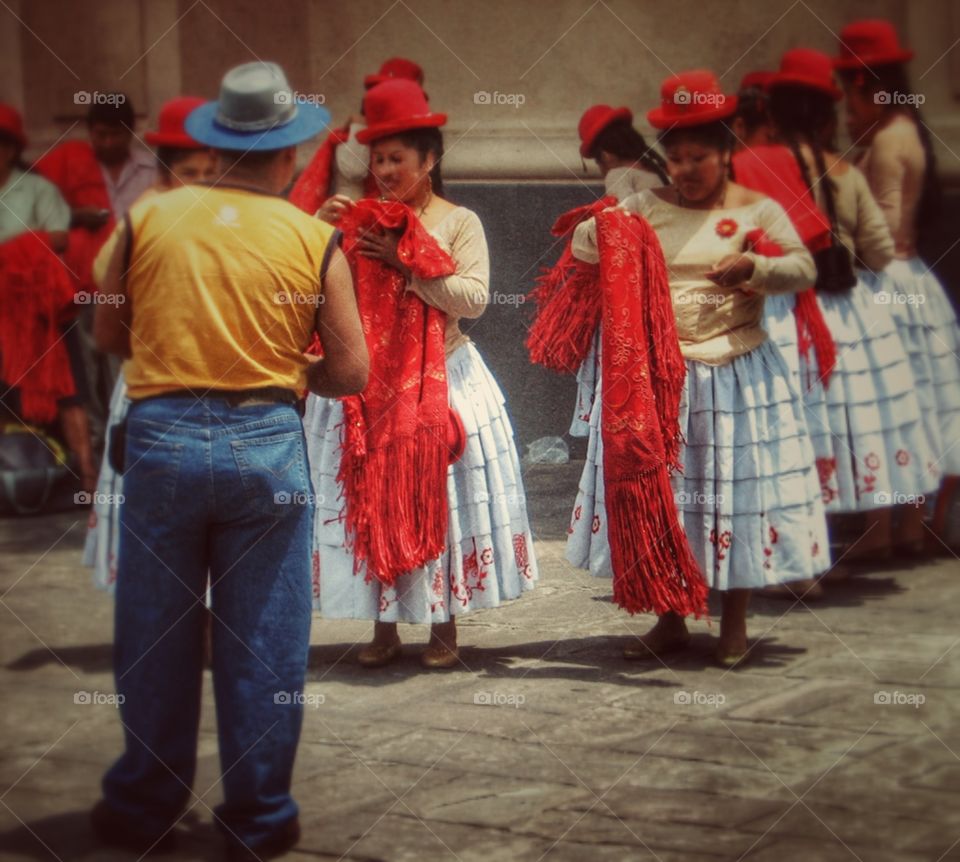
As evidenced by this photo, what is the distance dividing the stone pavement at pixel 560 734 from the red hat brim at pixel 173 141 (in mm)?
895

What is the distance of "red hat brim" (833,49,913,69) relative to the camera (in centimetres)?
398

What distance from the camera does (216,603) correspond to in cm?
311

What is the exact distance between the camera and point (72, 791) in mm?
3529

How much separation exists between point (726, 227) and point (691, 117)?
31 centimetres

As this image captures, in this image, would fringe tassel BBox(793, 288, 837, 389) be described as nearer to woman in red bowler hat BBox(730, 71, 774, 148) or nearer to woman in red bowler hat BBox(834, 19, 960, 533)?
woman in red bowler hat BBox(834, 19, 960, 533)

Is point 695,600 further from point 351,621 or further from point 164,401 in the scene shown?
point 164,401

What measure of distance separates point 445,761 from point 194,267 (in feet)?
4.31

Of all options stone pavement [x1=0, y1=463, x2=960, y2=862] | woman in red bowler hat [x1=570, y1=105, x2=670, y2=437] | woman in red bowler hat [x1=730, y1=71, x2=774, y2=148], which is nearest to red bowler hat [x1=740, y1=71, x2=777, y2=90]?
woman in red bowler hat [x1=730, y1=71, x2=774, y2=148]

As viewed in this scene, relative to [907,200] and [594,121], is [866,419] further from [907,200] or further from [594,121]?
[594,121]

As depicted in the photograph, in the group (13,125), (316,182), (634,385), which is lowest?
(634,385)

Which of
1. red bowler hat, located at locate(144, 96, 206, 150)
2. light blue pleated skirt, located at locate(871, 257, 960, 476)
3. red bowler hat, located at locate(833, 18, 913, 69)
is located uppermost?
red bowler hat, located at locate(833, 18, 913, 69)

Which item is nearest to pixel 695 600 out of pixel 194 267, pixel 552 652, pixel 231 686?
pixel 552 652

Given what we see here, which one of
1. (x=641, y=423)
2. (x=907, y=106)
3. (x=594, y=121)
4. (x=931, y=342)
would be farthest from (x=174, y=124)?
(x=931, y=342)

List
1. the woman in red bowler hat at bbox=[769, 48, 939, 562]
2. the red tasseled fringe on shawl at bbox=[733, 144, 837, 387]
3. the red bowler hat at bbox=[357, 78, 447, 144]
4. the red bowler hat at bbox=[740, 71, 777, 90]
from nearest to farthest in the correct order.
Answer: the red bowler hat at bbox=[357, 78, 447, 144] → the red bowler hat at bbox=[740, 71, 777, 90] → the red tasseled fringe on shawl at bbox=[733, 144, 837, 387] → the woman in red bowler hat at bbox=[769, 48, 939, 562]
